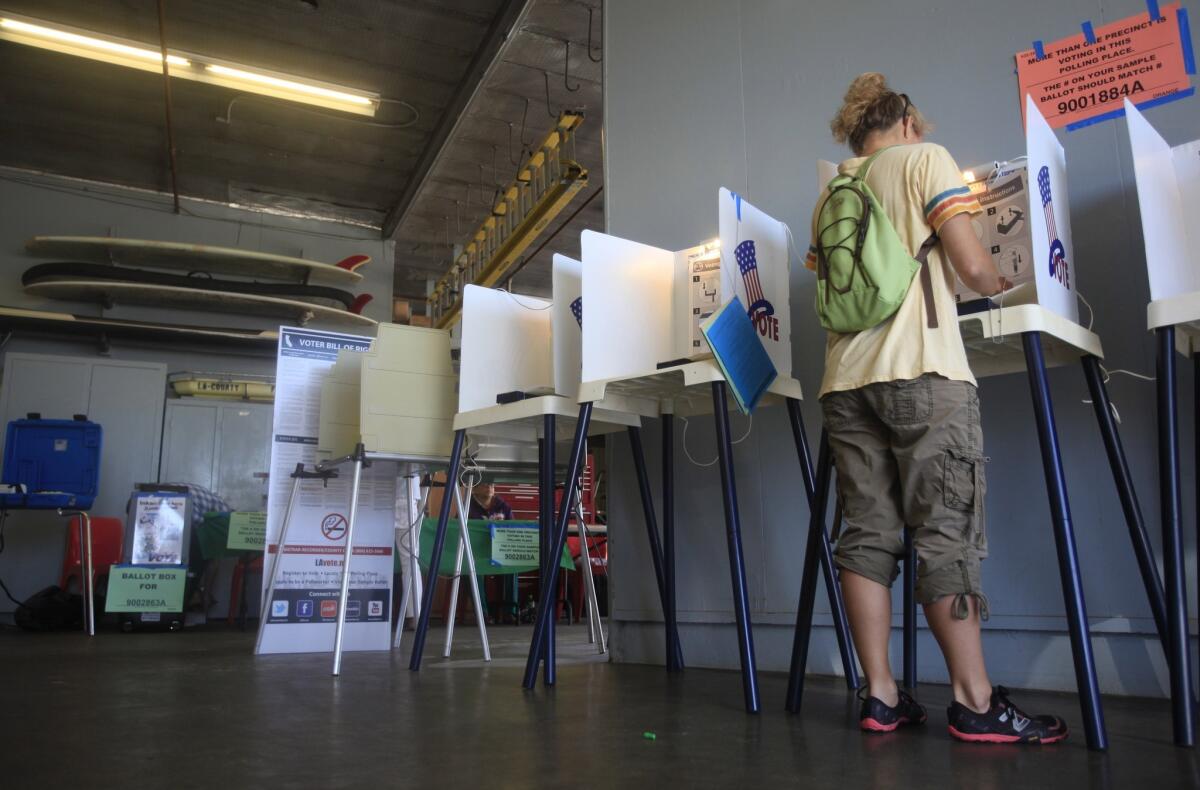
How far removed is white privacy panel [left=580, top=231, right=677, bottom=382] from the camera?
2721 mm

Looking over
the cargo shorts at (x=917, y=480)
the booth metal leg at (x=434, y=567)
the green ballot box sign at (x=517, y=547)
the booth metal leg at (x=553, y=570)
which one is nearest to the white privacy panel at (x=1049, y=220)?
the cargo shorts at (x=917, y=480)

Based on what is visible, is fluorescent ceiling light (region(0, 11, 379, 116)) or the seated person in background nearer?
fluorescent ceiling light (region(0, 11, 379, 116))

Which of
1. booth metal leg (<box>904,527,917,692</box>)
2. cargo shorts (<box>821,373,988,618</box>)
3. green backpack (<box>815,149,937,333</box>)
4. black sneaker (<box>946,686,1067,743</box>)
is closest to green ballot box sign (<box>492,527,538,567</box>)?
booth metal leg (<box>904,527,917,692</box>)

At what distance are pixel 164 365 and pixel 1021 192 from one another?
753 centimetres

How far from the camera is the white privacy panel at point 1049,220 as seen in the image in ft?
6.36

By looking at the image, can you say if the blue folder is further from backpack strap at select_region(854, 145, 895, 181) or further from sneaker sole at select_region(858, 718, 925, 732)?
sneaker sole at select_region(858, 718, 925, 732)

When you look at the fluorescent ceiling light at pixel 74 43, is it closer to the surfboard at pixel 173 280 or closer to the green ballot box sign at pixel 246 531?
the surfboard at pixel 173 280

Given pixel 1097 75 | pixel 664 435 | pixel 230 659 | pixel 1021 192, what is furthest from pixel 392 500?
pixel 1097 75

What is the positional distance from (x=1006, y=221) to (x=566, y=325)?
1.52 metres

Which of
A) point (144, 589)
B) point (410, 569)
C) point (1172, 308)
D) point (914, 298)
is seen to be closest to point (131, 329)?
Answer: point (144, 589)

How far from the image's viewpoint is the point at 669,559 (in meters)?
3.01

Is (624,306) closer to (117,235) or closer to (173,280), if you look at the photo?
(173,280)

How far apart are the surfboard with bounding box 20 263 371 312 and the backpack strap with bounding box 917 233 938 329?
7.35 meters

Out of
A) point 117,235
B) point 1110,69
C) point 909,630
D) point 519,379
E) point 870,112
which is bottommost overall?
point 909,630
